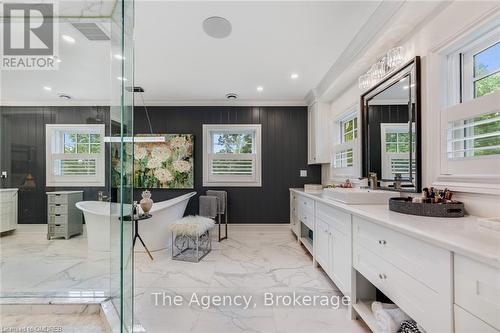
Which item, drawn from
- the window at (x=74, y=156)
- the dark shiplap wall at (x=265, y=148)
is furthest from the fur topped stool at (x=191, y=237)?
the window at (x=74, y=156)

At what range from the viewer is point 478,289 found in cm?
80

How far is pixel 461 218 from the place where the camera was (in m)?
1.32

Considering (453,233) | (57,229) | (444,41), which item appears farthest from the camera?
(57,229)

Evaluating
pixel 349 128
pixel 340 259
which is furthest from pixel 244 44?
pixel 340 259

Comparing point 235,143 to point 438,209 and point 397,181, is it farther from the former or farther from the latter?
point 438,209

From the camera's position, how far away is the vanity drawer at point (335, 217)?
1870mm

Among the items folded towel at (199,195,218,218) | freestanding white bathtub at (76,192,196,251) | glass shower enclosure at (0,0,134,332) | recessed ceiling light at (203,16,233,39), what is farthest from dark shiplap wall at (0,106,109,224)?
recessed ceiling light at (203,16,233,39)

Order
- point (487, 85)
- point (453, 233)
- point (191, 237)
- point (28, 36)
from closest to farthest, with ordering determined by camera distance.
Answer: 1. point (453, 233)
2. point (487, 85)
3. point (28, 36)
4. point (191, 237)

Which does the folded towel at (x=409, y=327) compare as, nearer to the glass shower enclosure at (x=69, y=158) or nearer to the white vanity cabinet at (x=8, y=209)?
the glass shower enclosure at (x=69, y=158)

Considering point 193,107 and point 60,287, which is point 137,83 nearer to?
point 193,107

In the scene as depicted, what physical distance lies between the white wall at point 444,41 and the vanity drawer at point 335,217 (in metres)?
0.66

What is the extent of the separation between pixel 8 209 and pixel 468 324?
5.19 meters

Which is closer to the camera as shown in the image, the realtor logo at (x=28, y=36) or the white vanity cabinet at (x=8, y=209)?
the realtor logo at (x=28, y=36)

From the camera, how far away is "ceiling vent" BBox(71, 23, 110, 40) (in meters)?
2.26
